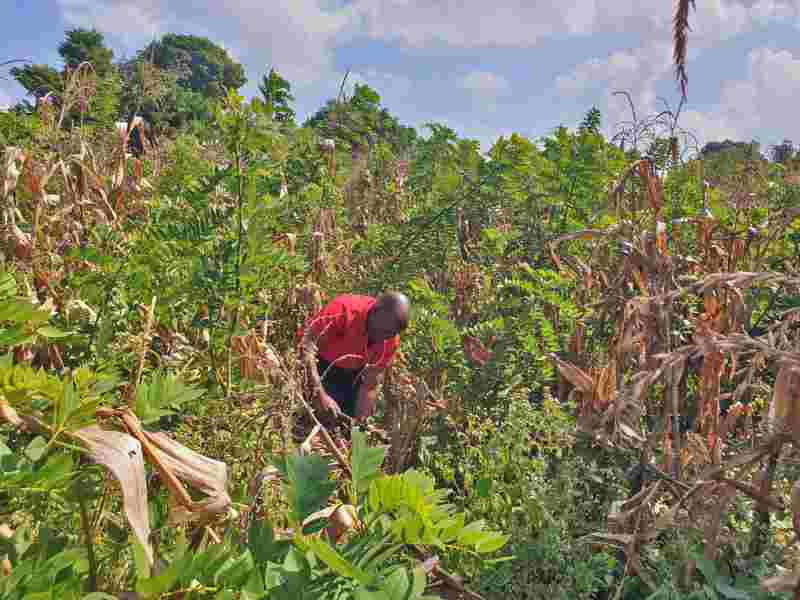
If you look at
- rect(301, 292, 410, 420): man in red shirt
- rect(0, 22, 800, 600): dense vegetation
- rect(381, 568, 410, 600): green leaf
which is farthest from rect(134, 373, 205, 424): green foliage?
rect(301, 292, 410, 420): man in red shirt

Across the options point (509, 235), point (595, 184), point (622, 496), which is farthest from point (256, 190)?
point (595, 184)

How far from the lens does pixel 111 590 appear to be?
1.36 meters

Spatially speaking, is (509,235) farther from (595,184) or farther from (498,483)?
(498,483)

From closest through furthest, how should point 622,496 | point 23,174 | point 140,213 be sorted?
point 622,496 < point 23,174 < point 140,213

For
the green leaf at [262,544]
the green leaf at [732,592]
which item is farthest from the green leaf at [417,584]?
the green leaf at [732,592]

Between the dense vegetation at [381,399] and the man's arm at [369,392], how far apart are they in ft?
0.36

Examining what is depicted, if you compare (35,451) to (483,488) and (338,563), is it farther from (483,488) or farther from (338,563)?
(483,488)

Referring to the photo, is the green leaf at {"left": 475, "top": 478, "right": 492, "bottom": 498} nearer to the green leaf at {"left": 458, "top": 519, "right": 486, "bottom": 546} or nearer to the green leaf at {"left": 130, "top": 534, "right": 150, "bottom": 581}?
the green leaf at {"left": 458, "top": 519, "right": 486, "bottom": 546}

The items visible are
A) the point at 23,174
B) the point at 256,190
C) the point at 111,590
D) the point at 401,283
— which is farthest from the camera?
the point at 401,283

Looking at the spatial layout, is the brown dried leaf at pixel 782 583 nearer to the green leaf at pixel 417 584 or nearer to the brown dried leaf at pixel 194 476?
the green leaf at pixel 417 584

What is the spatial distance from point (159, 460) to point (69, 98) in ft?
9.19

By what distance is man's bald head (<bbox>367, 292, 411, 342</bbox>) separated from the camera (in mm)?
3654

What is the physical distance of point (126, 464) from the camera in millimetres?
1076

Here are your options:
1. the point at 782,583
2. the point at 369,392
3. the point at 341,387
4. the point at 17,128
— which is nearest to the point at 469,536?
the point at 782,583
